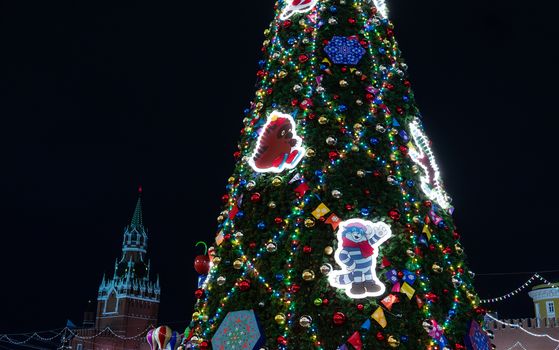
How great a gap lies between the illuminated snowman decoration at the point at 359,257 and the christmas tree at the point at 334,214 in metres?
0.01

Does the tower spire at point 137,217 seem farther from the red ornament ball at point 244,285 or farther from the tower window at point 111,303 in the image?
the red ornament ball at point 244,285

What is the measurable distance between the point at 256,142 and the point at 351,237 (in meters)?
1.63

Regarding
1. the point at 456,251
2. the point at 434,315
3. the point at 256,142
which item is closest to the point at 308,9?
the point at 256,142

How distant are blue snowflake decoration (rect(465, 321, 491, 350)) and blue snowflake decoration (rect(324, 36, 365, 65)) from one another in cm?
302

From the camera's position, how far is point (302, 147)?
229 inches

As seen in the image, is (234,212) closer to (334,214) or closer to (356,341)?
(334,214)

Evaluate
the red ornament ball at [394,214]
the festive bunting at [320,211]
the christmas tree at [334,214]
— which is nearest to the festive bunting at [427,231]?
the christmas tree at [334,214]

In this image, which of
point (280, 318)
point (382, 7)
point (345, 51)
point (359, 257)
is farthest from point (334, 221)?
point (382, 7)

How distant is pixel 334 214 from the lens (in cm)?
540

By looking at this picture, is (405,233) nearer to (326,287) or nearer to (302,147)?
(326,287)

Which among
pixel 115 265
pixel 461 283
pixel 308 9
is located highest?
pixel 115 265

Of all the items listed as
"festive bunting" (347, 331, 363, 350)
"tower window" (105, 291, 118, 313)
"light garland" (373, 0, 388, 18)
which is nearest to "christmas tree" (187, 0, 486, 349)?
"festive bunting" (347, 331, 363, 350)

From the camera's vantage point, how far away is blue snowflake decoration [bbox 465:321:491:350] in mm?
5406

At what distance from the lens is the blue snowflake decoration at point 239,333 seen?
204 inches
